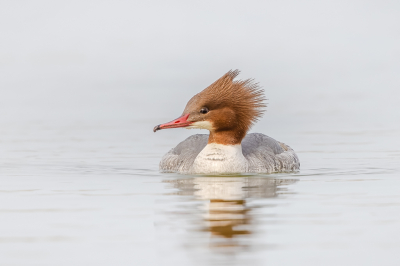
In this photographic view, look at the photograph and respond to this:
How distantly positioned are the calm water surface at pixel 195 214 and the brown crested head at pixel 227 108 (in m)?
0.84

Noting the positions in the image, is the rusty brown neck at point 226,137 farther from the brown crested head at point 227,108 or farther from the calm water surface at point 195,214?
the calm water surface at point 195,214

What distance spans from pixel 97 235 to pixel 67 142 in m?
10.1

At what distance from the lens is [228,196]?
8.63m

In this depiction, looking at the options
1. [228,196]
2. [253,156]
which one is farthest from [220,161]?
[228,196]

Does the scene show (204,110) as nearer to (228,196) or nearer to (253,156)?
(253,156)

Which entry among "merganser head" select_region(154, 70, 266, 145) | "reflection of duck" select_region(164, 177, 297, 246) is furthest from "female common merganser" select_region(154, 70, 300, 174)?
"reflection of duck" select_region(164, 177, 297, 246)

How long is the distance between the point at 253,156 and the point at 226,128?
0.64 metres

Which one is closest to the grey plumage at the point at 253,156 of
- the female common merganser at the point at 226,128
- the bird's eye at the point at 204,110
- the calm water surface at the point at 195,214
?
the female common merganser at the point at 226,128

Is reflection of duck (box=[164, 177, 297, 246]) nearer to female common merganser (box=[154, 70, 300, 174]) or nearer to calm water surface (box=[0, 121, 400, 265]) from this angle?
calm water surface (box=[0, 121, 400, 265])

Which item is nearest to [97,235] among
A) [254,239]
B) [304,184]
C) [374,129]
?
[254,239]

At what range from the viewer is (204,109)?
36.0 ft

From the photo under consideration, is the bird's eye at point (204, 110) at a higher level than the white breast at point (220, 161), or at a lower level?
higher

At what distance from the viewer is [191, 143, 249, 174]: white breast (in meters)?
11.0

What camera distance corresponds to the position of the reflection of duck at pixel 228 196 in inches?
267
